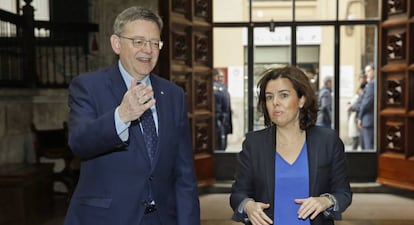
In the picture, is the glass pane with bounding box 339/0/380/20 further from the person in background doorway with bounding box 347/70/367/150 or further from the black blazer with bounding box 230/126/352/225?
the black blazer with bounding box 230/126/352/225

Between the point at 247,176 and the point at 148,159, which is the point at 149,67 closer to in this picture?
the point at 148,159

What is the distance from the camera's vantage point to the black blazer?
1.90 meters

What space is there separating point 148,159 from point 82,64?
4.80m

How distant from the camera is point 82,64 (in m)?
6.24

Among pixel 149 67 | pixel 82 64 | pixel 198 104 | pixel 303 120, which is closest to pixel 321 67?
pixel 198 104

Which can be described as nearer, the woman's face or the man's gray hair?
the man's gray hair

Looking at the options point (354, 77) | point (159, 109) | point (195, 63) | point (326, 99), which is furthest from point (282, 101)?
point (354, 77)

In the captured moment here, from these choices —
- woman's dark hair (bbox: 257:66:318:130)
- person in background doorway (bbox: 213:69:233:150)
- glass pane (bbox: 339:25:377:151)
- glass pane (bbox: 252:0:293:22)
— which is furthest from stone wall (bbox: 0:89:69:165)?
woman's dark hair (bbox: 257:66:318:130)

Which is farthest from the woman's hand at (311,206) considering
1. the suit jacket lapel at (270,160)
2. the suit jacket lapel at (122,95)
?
the suit jacket lapel at (122,95)

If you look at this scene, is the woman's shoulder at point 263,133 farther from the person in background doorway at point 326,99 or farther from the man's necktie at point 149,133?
the person in background doorway at point 326,99

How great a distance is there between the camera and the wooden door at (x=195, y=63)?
5.92m

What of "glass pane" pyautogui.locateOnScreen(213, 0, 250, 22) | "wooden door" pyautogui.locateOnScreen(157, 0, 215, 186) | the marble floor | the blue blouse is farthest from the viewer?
"glass pane" pyautogui.locateOnScreen(213, 0, 250, 22)

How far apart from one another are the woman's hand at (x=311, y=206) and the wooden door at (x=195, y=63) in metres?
4.20

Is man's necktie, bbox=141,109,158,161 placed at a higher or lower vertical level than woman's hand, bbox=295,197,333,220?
higher
